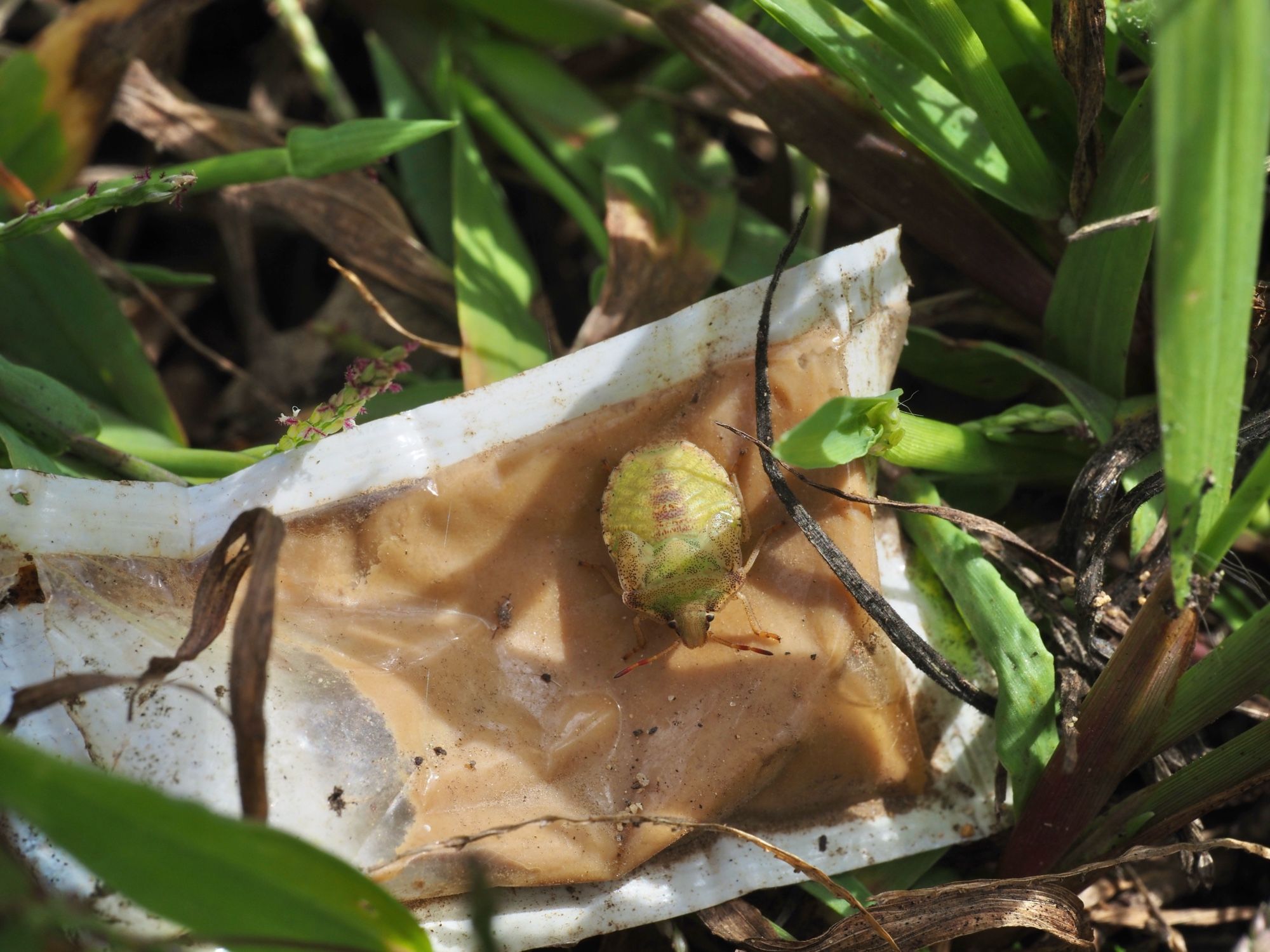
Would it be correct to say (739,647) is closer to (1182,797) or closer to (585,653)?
(585,653)

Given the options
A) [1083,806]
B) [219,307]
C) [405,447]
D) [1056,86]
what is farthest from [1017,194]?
[219,307]

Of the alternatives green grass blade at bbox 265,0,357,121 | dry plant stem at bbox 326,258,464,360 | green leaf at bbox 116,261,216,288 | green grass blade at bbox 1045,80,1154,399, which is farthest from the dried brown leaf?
green leaf at bbox 116,261,216,288

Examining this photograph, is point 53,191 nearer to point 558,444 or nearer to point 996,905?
point 558,444

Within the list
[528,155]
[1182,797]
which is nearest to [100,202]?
[528,155]

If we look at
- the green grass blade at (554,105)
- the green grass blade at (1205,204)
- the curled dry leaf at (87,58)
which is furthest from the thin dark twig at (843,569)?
the curled dry leaf at (87,58)

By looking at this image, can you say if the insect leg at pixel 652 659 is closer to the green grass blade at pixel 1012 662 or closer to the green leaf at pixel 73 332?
the green grass blade at pixel 1012 662

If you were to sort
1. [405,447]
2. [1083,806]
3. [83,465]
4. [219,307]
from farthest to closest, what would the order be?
1. [219,307]
2. [83,465]
3. [405,447]
4. [1083,806]

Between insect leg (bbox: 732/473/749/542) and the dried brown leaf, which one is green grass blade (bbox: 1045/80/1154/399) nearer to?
the dried brown leaf
